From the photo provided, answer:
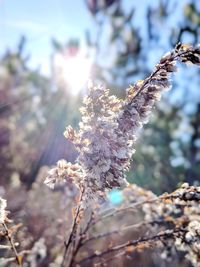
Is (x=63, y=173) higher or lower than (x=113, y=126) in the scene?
lower

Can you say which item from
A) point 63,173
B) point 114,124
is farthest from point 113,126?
point 63,173

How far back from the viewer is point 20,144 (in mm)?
12242

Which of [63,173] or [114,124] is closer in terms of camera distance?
[114,124]

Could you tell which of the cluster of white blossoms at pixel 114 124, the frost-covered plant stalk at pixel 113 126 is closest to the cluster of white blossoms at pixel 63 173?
the frost-covered plant stalk at pixel 113 126

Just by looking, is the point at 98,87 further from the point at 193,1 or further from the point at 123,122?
the point at 193,1

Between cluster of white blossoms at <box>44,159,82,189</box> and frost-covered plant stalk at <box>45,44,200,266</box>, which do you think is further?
cluster of white blossoms at <box>44,159,82,189</box>

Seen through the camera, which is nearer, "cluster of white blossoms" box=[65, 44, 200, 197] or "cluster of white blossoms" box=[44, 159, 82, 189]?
"cluster of white blossoms" box=[65, 44, 200, 197]

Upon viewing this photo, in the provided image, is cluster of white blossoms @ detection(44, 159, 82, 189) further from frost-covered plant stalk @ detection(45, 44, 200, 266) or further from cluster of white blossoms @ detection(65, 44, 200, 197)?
cluster of white blossoms @ detection(65, 44, 200, 197)

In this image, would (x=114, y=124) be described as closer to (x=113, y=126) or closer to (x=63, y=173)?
(x=113, y=126)

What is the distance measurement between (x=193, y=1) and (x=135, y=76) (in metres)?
2.98

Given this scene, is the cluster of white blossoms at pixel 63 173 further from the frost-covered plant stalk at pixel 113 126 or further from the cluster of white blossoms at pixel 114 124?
the cluster of white blossoms at pixel 114 124

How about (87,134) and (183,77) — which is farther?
(183,77)

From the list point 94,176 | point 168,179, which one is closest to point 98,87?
point 94,176

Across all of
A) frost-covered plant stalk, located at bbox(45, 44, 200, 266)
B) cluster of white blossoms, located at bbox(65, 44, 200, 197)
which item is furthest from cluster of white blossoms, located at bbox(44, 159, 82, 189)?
cluster of white blossoms, located at bbox(65, 44, 200, 197)
